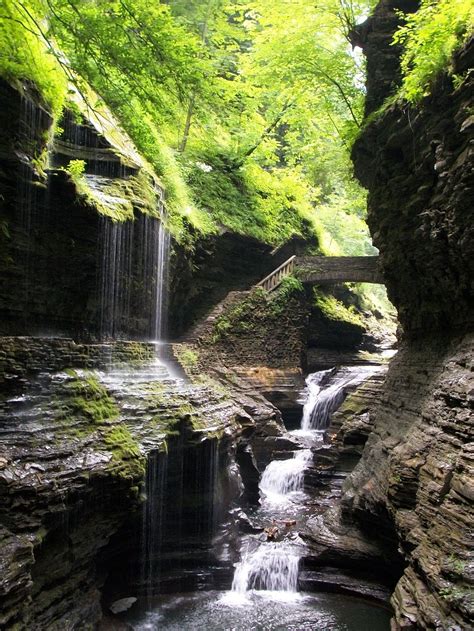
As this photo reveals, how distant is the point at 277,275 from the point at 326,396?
6.61 meters

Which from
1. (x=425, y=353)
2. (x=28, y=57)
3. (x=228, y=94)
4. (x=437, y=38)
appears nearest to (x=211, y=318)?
(x=228, y=94)

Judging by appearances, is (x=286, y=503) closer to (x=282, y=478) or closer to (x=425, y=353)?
(x=282, y=478)

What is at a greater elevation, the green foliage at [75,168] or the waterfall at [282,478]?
the green foliage at [75,168]

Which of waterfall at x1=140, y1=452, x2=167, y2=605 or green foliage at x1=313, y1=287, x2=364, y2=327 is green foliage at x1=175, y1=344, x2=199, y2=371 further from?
green foliage at x1=313, y1=287, x2=364, y2=327

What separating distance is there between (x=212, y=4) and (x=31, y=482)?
73.1 ft

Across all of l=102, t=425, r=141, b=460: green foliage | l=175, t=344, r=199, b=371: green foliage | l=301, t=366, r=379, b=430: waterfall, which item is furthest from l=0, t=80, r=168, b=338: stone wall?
l=301, t=366, r=379, b=430: waterfall

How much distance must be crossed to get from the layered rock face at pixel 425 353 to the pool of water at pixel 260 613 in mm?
1465

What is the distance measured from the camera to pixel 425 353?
411 inches

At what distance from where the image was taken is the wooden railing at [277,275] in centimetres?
2172

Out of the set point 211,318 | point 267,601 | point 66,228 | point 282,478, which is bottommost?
point 267,601

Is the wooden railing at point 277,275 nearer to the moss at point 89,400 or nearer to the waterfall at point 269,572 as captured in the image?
the moss at point 89,400

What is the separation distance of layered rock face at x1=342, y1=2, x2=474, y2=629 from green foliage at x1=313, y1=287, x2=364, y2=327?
10941 mm

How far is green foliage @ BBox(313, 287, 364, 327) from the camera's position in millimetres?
23719

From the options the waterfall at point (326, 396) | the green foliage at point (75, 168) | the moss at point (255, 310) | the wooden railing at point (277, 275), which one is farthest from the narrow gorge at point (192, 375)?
the wooden railing at point (277, 275)
